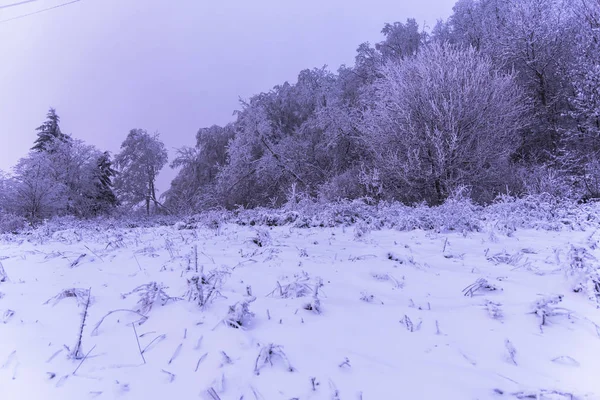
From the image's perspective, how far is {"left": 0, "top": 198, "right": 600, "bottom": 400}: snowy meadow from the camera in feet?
4.96

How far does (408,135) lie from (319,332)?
38.9 ft

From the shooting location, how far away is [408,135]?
12.6m

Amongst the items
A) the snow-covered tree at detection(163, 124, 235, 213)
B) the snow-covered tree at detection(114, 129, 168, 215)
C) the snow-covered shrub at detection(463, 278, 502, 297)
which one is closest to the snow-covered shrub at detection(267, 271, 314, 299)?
the snow-covered shrub at detection(463, 278, 502, 297)

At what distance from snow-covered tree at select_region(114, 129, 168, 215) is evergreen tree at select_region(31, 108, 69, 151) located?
4.97 metres

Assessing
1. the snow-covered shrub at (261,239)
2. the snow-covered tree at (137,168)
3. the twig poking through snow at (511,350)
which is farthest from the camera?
the snow-covered tree at (137,168)

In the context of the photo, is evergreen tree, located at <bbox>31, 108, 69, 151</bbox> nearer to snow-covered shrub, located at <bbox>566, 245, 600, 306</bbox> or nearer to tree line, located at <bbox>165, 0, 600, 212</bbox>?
tree line, located at <bbox>165, 0, 600, 212</bbox>

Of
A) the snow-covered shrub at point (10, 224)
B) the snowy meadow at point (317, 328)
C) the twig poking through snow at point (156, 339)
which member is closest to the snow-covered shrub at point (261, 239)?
the snowy meadow at point (317, 328)

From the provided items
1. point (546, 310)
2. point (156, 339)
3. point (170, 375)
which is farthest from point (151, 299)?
point (546, 310)

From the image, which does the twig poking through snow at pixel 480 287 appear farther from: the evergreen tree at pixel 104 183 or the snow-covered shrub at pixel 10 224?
the evergreen tree at pixel 104 183

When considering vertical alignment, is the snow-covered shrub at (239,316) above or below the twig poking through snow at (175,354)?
above

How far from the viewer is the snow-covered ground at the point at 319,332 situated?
150 centimetres

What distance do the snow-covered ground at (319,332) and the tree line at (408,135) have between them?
6.75m

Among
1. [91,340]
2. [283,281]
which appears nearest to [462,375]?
[283,281]

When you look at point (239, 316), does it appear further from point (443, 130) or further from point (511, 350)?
point (443, 130)
